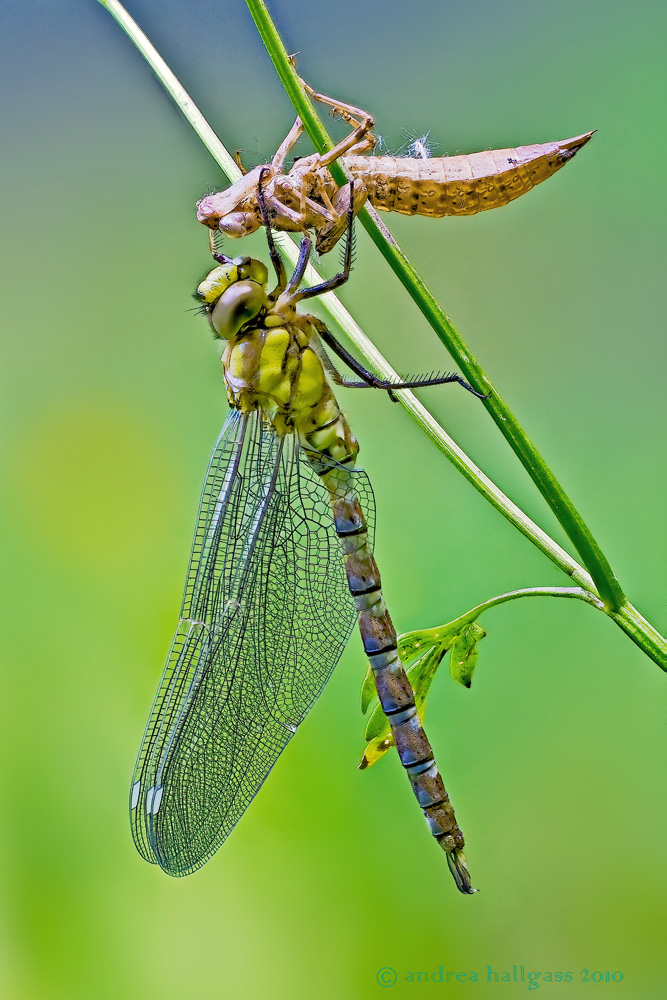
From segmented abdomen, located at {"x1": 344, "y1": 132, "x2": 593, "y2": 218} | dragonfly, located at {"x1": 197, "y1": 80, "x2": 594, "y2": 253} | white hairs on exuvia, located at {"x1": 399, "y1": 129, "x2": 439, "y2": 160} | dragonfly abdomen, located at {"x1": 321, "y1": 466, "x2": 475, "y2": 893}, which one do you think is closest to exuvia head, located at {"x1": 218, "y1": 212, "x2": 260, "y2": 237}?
dragonfly, located at {"x1": 197, "y1": 80, "x2": 594, "y2": 253}

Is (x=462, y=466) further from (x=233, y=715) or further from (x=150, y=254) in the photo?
(x=150, y=254)

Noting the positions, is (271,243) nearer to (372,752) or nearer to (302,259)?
(302,259)

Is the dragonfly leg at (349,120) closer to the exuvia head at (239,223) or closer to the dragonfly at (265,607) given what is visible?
the exuvia head at (239,223)

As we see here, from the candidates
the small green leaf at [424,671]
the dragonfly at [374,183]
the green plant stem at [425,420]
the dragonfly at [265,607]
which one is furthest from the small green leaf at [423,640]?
the dragonfly at [374,183]

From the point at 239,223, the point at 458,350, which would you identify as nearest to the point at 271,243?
the point at 239,223

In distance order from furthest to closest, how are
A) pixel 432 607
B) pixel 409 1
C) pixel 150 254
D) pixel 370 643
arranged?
pixel 150 254 → pixel 409 1 → pixel 432 607 → pixel 370 643

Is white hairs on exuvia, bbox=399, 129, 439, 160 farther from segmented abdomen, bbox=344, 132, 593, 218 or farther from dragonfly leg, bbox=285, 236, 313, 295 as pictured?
dragonfly leg, bbox=285, 236, 313, 295

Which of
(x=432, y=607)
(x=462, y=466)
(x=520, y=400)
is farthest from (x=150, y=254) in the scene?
(x=462, y=466)
